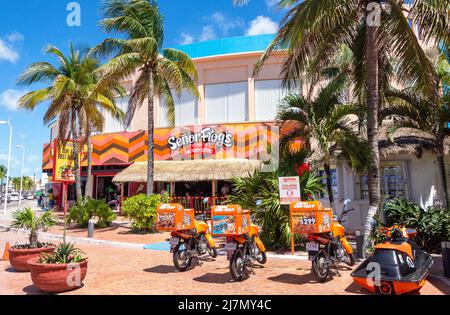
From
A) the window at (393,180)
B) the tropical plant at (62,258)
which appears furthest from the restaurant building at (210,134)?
the tropical plant at (62,258)

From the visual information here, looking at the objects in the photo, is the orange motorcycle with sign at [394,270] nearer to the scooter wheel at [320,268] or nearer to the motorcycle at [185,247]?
the scooter wheel at [320,268]

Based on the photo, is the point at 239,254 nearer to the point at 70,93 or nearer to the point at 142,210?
the point at 142,210

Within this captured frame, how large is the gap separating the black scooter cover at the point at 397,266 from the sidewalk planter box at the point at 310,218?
1.06 m

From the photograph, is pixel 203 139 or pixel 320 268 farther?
pixel 203 139

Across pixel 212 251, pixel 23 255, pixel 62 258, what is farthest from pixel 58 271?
pixel 212 251

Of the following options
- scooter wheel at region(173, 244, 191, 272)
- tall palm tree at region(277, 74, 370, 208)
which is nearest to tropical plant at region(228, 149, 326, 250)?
tall palm tree at region(277, 74, 370, 208)

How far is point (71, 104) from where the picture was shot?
19.3 meters

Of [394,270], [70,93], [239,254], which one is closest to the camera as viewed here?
[394,270]

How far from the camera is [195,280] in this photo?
23.2ft

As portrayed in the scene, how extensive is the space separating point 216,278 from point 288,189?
3066 millimetres

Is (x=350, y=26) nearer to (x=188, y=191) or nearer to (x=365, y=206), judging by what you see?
(x=365, y=206)

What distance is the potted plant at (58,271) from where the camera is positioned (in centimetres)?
602
